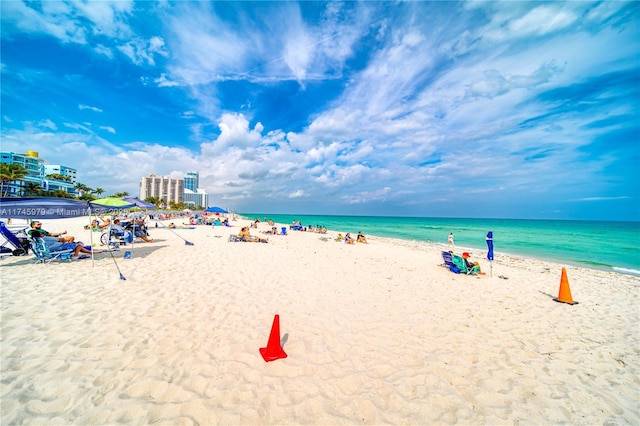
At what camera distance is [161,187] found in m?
109

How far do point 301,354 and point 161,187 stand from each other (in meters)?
129

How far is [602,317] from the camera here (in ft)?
19.2

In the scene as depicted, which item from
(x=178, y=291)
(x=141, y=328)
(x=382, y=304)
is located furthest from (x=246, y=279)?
(x=382, y=304)

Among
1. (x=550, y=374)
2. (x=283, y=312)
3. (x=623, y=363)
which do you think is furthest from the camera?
(x=283, y=312)

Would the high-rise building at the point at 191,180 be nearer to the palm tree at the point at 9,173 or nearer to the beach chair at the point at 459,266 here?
the palm tree at the point at 9,173

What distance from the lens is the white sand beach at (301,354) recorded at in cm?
267

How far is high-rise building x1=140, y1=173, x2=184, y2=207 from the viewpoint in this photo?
352 ft

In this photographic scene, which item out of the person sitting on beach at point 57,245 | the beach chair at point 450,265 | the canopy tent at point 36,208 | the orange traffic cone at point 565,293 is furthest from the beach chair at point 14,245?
the orange traffic cone at point 565,293

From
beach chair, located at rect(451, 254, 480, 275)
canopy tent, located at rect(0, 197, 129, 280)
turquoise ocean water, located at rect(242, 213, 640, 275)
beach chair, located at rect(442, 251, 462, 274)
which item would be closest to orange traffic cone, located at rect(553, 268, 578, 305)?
beach chair, located at rect(451, 254, 480, 275)

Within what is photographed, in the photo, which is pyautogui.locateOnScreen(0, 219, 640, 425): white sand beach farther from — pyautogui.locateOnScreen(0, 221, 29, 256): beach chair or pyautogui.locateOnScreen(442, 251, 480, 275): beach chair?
pyautogui.locateOnScreen(0, 221, 29, 256): beach chair

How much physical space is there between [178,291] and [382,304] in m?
5.06

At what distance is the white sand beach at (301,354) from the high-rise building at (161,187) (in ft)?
389

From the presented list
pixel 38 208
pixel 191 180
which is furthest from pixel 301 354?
pixel 191 180

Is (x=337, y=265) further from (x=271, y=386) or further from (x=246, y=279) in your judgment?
(x=271, y=386)
